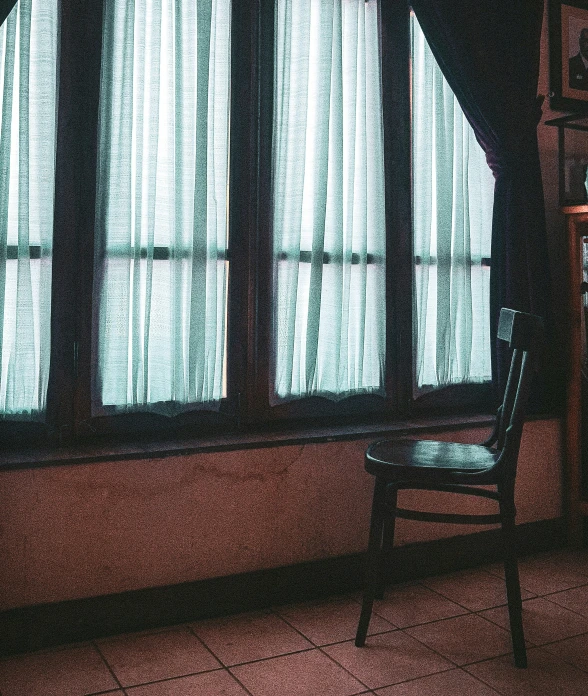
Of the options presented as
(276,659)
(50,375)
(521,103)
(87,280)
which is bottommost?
(276,659)

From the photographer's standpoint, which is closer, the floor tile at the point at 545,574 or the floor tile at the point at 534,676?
the floor tile at the point at 534,676

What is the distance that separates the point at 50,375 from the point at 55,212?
1.72 feet

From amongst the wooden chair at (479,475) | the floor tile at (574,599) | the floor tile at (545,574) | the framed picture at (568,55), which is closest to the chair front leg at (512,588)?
the wooden chair at (479,475)

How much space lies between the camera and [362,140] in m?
2.81

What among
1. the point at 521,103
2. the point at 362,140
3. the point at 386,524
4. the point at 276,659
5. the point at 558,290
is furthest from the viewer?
the point at 558,290

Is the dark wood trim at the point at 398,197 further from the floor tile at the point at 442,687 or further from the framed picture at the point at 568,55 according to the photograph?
the floor tile at the point at 442,687

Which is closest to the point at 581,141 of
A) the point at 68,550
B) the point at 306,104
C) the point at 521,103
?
the point at 521,103

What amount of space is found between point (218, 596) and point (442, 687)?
2.67 ft

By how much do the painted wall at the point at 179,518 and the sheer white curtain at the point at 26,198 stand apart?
0.99 feet

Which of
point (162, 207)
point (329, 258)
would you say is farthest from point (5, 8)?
point (329, 258)

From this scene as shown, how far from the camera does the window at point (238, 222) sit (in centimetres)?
235

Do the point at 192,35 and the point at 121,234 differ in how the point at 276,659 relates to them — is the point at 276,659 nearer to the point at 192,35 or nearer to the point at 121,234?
the point at 121,234

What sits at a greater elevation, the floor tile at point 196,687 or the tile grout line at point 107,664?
the tile grout line at point 107,664

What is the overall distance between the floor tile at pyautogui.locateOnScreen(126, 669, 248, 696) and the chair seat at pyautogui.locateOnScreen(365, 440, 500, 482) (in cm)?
73
